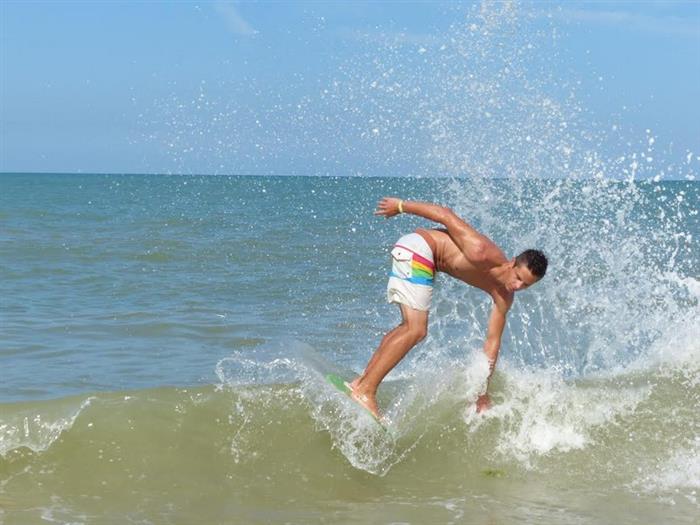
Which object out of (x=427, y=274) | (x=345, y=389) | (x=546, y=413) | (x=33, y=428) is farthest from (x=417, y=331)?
(x=33, y=428)

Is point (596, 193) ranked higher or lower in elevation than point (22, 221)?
higher

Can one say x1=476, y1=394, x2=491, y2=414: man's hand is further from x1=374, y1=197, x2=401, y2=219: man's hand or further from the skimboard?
x1=374, y1=197, x2=401, y2=219: man's hand

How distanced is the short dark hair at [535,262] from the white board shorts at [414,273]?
0.66 meters

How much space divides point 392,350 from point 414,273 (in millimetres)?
551

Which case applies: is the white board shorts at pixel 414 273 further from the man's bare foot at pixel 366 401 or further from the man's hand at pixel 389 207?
the man's bare foot at pixel 366 401

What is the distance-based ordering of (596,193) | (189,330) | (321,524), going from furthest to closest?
1. (189,330)
2. (596,193)
3. (321,524)

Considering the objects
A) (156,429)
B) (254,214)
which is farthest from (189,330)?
(254,214)

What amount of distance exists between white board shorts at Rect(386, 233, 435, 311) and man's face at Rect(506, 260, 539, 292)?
0.54m

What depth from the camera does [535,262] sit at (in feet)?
23.2

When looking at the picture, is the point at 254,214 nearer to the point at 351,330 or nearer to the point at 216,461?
the point at 351,330

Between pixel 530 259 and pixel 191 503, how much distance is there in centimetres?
272

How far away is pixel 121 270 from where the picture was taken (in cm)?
1712

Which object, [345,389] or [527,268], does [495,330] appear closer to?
[527,268]

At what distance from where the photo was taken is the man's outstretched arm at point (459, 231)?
23.6 ft
